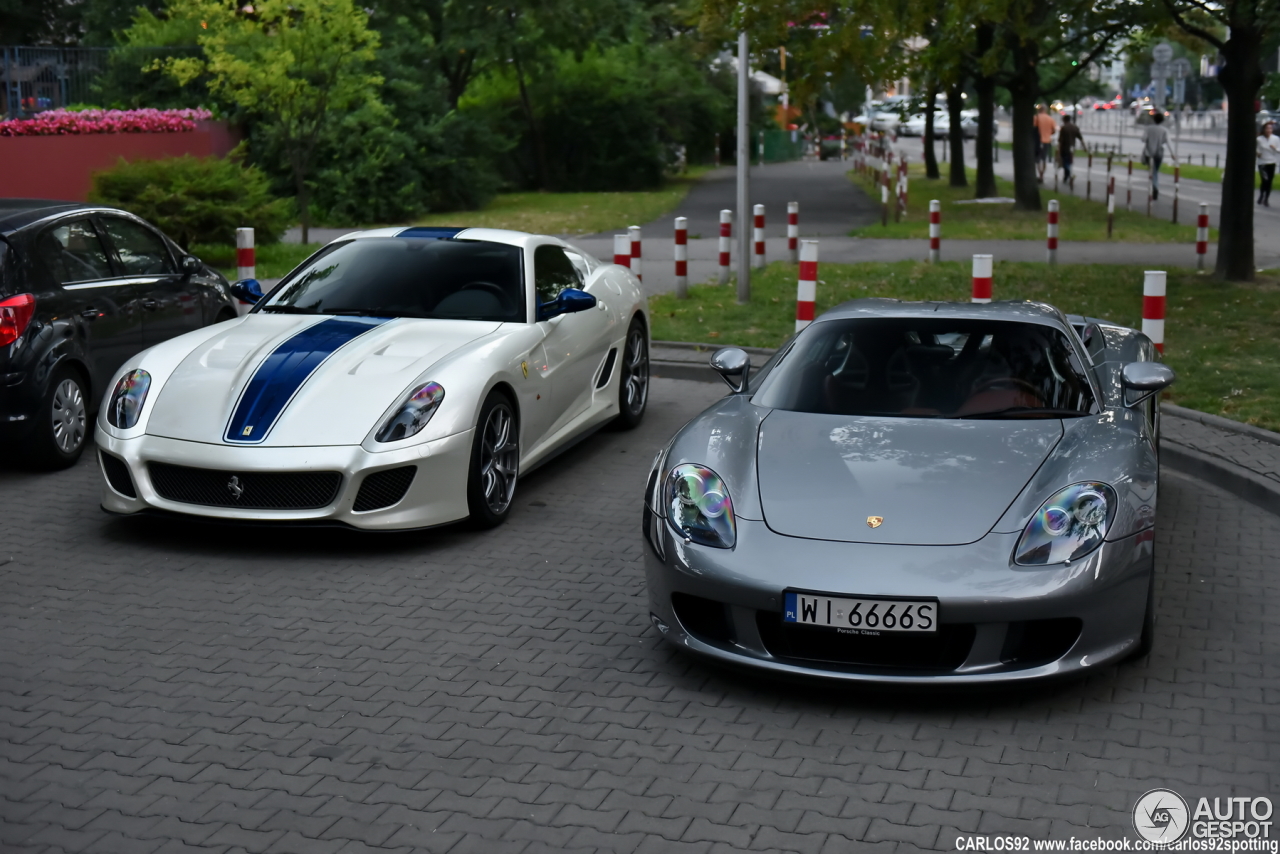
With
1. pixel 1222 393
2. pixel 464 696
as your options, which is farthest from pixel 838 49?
pixel 464 696

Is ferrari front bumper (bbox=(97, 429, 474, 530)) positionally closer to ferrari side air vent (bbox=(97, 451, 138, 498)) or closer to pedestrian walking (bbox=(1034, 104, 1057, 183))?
ferrari side air vent (bbox=(97, 451, 138, 498))

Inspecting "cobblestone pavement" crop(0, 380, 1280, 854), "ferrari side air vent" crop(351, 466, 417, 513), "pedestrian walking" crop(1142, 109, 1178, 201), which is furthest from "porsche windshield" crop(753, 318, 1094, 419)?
"pedestrian walking" crop(1142, 109, 1178, 201)

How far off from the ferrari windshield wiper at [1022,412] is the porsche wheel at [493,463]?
94.5 inches

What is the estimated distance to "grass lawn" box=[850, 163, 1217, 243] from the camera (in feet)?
73.3

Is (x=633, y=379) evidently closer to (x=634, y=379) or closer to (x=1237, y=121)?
(x=634, y=379)

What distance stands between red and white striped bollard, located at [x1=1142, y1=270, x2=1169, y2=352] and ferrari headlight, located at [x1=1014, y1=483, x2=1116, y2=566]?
4.79m

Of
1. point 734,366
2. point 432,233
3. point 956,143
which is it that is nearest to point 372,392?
point 734,366

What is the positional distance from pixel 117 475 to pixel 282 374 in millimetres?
902

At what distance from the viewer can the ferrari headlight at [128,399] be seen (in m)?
6.94

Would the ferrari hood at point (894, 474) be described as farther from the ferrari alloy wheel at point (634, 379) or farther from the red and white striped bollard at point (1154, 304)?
the red and white striped bollard at point (1154, 304)

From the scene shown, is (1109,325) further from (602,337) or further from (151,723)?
(151,723)

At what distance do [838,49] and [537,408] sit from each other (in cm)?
1038

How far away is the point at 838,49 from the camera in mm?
16859

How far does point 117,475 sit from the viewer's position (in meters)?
Answer: 6.86
